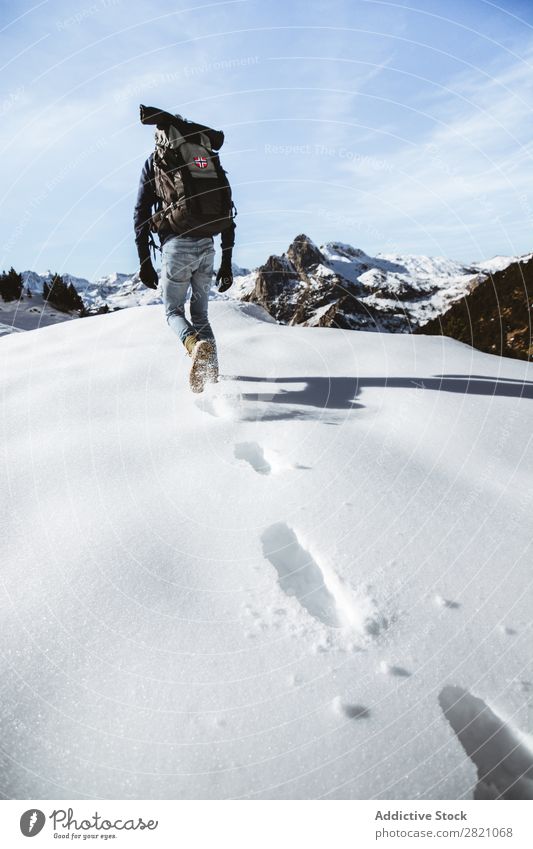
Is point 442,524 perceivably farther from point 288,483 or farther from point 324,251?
point 324,251

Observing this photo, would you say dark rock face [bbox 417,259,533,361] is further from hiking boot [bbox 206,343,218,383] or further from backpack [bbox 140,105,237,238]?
hiking boot [bbox 206,343,218,383]

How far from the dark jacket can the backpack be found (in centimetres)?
11

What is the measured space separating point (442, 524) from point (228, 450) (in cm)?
141

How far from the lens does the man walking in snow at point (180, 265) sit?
4.09m

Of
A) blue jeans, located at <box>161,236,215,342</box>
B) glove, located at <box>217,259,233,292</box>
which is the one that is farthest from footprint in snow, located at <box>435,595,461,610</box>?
glove, located at <box>217,259,233,292</box>

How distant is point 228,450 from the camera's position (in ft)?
10.3

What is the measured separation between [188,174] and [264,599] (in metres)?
3.43

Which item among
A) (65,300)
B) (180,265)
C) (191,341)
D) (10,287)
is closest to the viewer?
(191,341)

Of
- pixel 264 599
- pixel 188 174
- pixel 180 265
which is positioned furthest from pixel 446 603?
pixel 188 174

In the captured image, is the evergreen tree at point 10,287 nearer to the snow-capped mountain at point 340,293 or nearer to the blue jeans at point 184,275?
the blue jeans at point 184,275

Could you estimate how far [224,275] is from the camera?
4.89 metres

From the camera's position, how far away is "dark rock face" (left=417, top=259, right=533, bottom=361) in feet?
68.0

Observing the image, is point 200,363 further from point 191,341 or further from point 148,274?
point 148,274
